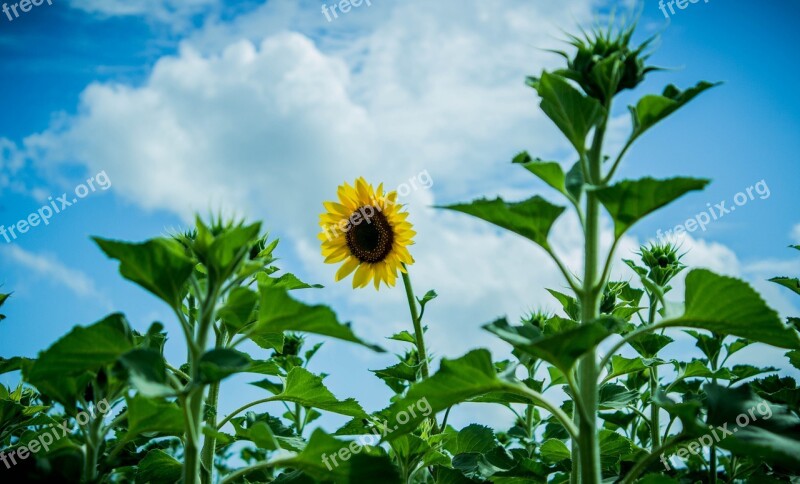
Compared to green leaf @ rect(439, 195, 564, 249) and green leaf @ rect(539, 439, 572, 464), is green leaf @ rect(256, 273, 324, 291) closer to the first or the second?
green leaf @ rect(439, 195, 564, 249)

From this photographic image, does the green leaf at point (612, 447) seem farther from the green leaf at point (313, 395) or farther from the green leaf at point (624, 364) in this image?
the green leaf at point (313, 395)

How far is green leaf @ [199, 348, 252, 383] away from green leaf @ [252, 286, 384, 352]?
183 mm

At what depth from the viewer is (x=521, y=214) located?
2.04 meters

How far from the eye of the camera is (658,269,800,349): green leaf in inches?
74.2

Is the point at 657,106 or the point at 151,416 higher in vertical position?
the point at 657,106

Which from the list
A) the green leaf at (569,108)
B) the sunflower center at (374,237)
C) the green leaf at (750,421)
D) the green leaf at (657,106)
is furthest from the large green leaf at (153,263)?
the sunflower center at (374,237)

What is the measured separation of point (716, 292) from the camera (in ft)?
6.31

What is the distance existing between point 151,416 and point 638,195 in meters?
1.52

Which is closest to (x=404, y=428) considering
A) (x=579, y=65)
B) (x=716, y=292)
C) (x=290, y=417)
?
(x=716, y=292)

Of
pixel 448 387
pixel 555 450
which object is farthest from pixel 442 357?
pixel 555 450

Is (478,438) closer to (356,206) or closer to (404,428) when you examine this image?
(404,428)

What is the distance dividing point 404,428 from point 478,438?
1.15 m

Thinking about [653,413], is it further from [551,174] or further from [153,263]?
[153,263]

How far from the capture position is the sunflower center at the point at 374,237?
3875 millimetres
